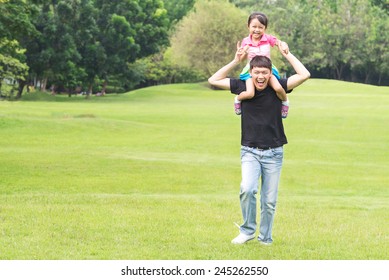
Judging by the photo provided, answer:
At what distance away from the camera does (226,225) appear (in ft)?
33.3

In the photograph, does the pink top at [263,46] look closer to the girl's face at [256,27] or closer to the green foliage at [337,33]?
the girl's face at [256,27]

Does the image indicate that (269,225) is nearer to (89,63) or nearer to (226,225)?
(226,225)

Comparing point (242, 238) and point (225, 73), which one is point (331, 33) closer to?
point (225, 73)

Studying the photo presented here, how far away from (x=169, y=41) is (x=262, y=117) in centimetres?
8178

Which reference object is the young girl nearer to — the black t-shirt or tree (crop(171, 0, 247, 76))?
the black t-shirt

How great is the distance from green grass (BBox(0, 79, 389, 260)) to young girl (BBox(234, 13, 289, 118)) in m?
1.55

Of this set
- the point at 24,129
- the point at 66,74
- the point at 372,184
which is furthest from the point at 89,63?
the point at 372,184

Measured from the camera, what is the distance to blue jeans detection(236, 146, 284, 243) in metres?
8.34

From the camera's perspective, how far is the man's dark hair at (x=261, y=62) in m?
8.08

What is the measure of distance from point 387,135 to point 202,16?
5176 centimetres

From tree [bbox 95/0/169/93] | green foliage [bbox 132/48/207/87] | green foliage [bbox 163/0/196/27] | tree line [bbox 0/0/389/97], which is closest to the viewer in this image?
tree line [bbox 0/0/389/97]

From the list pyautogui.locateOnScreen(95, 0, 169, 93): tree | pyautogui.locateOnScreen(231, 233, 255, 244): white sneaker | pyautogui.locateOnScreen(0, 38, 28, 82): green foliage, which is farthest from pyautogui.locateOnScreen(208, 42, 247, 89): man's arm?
pyautogui.locateOnScreen(95, 0, 169, 93): tree

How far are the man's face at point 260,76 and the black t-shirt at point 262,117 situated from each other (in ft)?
0.36

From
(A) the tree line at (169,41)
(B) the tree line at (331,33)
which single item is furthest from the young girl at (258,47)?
(B) the tree line at (331,33)
